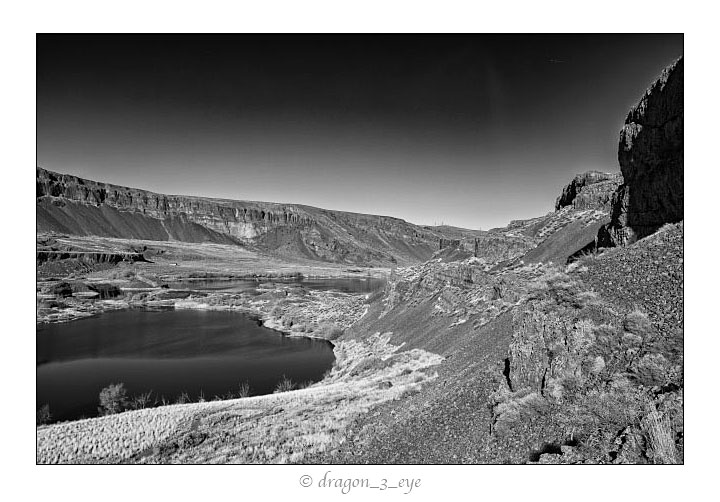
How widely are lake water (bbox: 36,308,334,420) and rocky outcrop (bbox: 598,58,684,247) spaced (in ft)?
68.0

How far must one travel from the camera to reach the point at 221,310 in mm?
62844

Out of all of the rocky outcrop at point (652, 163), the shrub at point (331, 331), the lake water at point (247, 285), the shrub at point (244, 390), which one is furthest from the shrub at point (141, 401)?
the lake water at point (247, 285)

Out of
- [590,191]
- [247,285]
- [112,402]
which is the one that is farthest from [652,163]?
[247,285]

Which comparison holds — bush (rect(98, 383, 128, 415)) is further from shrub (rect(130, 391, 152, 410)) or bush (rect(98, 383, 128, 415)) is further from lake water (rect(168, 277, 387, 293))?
lake water (rect(168, 277, 387, 293))

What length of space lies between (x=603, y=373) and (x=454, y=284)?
70.9 ft

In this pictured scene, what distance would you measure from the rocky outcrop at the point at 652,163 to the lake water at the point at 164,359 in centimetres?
2074

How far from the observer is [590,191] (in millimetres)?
36344

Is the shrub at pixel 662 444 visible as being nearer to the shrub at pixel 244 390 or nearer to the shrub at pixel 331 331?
the shrub at pixel 244 390

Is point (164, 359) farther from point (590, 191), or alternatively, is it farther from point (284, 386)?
point (590, 191)

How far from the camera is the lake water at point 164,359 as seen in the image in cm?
2702

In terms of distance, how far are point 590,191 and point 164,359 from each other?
127ft

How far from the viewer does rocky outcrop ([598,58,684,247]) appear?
14.7m

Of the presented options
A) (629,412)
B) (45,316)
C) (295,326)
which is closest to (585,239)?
(629,412)

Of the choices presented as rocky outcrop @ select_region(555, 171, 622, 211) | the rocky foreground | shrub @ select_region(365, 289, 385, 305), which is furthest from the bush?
rocky outcrop @ select_region(555, 171, 622, 211)
